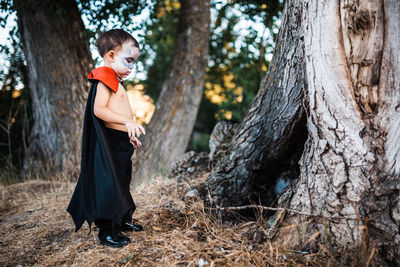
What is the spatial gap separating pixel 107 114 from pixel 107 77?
30 centimetres

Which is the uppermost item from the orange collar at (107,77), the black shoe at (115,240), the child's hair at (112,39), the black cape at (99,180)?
the child's hair at (112,39)

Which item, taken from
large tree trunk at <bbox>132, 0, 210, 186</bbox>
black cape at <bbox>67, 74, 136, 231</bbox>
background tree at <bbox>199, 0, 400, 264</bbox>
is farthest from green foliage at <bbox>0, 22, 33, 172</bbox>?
background tree at <bbox>199, 0, 400, 264</bbox>

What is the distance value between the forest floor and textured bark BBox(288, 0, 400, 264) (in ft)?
1.12

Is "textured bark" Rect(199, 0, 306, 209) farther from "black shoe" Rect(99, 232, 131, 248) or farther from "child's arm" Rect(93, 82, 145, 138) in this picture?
"child's arm" Rect(93, 82, 145, 138)

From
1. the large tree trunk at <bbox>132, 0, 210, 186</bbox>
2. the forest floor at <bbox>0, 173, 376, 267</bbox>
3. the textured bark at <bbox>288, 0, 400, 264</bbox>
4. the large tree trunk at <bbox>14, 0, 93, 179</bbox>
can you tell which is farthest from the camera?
the large tree trunk at <bbox>132, 0, 210, 186</bbox>

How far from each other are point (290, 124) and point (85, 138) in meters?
1.81

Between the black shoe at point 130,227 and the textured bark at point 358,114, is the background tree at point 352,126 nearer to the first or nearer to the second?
the textured bark at point 358,114

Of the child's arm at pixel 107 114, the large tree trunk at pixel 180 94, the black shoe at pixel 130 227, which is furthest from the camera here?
the large tree trunk at pixel 180 94

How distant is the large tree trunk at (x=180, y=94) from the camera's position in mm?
4934

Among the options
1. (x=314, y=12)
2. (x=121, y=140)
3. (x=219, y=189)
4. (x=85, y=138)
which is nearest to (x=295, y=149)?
(x=219, y=189)

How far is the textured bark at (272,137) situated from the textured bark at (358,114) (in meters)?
Result: 0.50

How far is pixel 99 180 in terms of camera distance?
7.18 ft

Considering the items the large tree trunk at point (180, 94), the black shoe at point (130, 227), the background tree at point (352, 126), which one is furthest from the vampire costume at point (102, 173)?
the large tree trunk at point (180, 94)

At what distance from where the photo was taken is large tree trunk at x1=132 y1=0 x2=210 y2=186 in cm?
493
